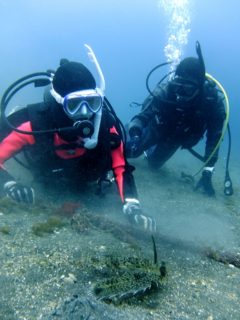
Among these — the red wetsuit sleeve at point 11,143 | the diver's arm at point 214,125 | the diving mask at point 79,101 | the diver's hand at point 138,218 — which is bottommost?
the diver's arm at point 214,125

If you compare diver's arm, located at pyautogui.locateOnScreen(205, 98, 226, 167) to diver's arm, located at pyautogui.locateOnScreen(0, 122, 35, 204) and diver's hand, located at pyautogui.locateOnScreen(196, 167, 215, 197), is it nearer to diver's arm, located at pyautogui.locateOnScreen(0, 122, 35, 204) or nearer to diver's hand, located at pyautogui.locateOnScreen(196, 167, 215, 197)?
diver's hand, located at pyautogui.locateOnScreen(196, 167, 215, 197)

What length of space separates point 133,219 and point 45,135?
1.98 m

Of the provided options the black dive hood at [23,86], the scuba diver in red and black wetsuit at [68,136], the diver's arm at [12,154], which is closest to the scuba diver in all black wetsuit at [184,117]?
the scuba diver in red and black wetsuit at [68,136]

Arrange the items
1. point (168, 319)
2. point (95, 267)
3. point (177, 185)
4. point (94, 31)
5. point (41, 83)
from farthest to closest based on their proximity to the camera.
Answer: point (94, 31) → point (177, 185) → point (41, 83) → point (95, 267) → point (168, 319)

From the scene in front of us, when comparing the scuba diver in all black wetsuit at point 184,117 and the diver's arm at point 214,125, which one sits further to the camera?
the diver's arm at point 214,125

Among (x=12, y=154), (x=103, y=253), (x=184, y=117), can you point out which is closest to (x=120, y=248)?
(x=103, y=253)

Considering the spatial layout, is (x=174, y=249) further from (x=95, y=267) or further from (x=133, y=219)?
(x=95, y=267)

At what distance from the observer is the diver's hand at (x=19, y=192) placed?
528 cm

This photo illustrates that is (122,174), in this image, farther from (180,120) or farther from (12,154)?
(180,120)

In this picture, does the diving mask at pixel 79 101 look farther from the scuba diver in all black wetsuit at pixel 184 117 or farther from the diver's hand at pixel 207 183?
the diver's hand at pixel 207 183

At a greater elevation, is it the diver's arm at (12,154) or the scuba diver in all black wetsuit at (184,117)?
the diver's arm at (12,154)

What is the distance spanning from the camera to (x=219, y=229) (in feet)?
Result: 21.2

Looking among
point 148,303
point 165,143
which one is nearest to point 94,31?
→ point 165,143

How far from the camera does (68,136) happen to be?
5.65 metres
